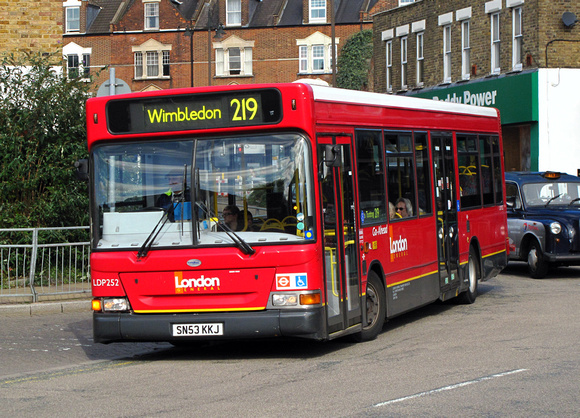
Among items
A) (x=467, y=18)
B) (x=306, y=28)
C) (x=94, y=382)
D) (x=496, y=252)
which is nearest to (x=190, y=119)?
(x=94, y=382)

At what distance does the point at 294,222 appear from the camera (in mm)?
9430

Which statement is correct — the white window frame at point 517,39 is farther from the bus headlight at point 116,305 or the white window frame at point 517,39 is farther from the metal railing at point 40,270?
the bus headlight at point 116,305

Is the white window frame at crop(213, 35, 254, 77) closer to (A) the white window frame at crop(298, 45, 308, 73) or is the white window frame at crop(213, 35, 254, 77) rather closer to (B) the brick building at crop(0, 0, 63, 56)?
(A) the white window frame at crop(298, 45, 308, 73)

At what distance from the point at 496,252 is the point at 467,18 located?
21300mm

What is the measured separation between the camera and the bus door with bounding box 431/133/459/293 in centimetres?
1312

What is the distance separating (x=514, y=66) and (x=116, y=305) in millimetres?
24939

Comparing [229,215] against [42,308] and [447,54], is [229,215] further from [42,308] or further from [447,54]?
[447,54]

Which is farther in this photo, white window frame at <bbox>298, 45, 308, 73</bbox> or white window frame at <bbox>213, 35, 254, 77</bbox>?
white window frame at <bbox>213, 35, 254, 77</bbox>

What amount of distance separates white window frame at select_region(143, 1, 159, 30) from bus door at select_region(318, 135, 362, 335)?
2197 inches

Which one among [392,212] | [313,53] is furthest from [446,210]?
[313,53]

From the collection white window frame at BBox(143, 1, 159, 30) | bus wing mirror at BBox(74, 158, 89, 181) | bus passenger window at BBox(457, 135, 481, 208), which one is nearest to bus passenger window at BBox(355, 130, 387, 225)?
bus wing mirror at BBox(74, 158, 89, 181)

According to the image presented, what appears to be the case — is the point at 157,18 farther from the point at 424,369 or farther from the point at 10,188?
the point at 424,369

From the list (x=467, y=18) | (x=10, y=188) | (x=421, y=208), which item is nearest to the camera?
(x=421, y=208)

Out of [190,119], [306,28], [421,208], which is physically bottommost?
[421,208]
